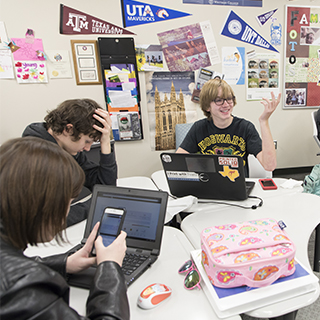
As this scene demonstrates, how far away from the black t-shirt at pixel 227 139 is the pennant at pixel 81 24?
160 cm

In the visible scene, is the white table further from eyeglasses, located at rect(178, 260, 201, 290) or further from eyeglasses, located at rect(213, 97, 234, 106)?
eyeglasses, located at rect(213, 97, 234, 106)

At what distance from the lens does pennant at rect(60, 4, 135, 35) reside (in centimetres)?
242

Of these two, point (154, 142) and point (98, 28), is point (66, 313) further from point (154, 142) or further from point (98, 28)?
point (98, 28)

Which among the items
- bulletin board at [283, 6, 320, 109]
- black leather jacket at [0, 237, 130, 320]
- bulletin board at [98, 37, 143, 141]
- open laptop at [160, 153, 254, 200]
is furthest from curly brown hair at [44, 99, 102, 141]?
bulletin board at [283, 6, 320, 109]

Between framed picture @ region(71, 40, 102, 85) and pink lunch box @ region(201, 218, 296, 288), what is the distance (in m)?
2.40

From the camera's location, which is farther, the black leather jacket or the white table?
the white table

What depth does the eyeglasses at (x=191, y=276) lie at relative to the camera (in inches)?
26.7

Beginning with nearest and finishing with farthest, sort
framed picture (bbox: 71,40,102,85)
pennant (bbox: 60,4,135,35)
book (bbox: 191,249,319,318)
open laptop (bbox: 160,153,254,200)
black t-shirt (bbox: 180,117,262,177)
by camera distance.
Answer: book (bbox: 191,249,319,318) < open laptop (bbox: 160,153,254,200) < black t-shirt (bbox: 180,117,262,177) < pennant (bbox: 60,4,135,35) < framed picture (bbox: 71,40,102,85)

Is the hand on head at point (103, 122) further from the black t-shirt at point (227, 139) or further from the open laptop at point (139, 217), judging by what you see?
the black t-shirt at point (227, 139)

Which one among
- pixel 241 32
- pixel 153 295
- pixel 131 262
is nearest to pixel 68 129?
pixel 131 262

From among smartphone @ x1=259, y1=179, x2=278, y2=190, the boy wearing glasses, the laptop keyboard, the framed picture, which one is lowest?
smartphone @ x1=259, y1=179, x2=278, y2=190

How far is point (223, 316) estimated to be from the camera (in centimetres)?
59

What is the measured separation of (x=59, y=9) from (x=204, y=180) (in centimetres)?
236

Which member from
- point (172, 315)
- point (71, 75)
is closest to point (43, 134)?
point (172, 315)
